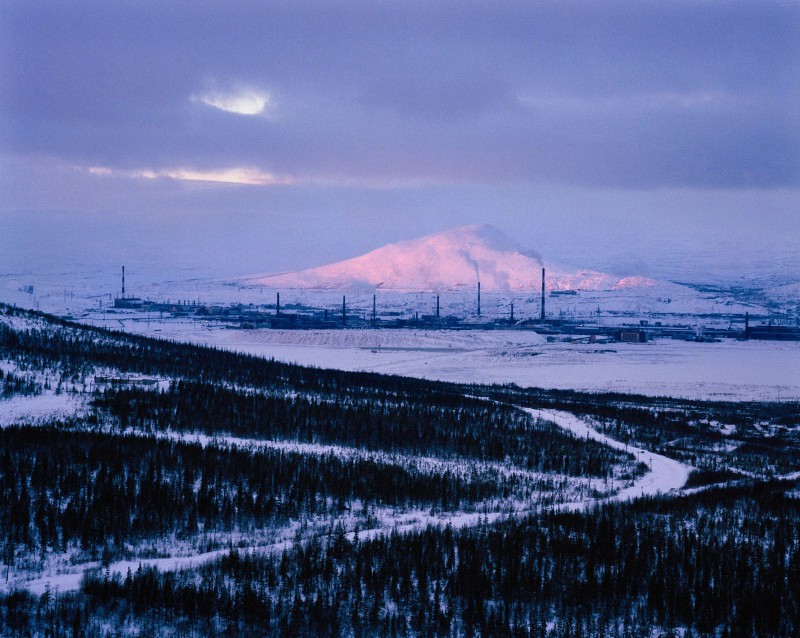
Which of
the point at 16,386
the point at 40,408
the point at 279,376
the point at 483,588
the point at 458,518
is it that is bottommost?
the point at 458,518

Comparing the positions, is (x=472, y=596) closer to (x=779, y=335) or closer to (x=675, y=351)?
(x=675, y=351)

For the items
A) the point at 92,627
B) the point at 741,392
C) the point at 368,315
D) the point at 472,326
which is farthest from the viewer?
the point at 368,315

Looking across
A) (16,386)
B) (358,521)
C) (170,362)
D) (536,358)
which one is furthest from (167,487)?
(536,358)

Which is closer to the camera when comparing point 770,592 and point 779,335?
point 770,592

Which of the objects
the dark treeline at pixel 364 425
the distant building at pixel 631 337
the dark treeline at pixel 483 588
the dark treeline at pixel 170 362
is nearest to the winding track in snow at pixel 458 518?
the dark treeline at pixel 483 588

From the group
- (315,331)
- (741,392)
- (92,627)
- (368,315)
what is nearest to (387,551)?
(92,627)

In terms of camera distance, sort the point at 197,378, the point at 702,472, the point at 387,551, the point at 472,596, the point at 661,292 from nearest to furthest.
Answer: the point at 472,596 → the point at 387,551 → the point at 702,472 → the point at 197,378 → the point at 661,292

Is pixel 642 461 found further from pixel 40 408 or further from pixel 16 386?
pixel 16 386

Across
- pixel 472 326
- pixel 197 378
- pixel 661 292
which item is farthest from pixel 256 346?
pixel 661 292
